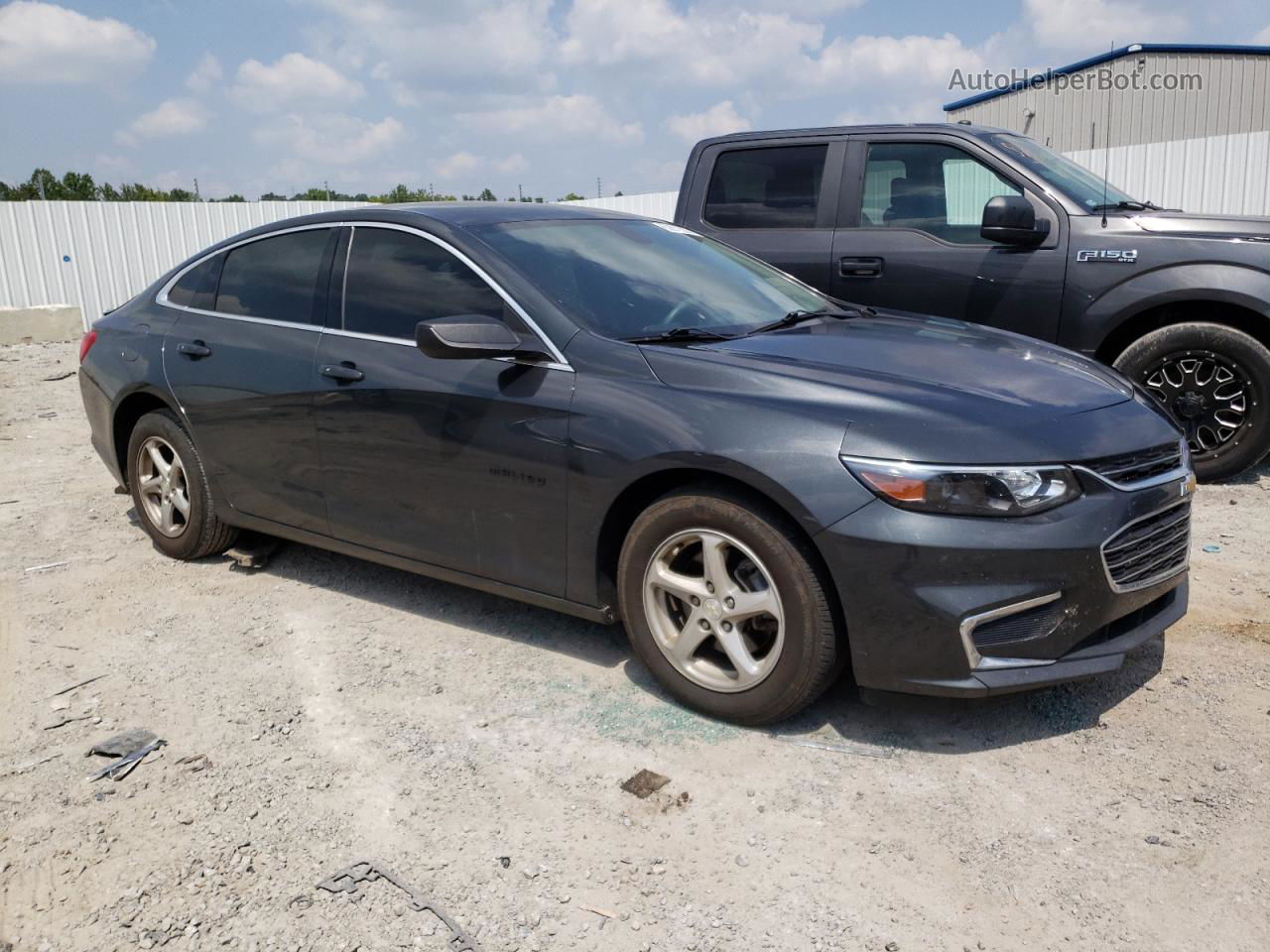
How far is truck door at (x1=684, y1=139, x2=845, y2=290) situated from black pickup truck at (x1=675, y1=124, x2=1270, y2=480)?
13 mm

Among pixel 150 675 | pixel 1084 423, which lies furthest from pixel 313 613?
pixel 1084 423

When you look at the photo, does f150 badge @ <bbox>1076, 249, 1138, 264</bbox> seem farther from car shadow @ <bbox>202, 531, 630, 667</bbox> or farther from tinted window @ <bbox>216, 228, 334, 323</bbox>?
tinted window @ <bbox>216, 228, 334, 323</bbox>

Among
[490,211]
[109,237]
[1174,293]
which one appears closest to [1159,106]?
[1174,293]

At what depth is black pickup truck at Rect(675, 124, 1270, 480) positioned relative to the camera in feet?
20.0

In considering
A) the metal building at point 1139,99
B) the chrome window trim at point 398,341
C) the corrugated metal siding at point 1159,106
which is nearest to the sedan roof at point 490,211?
the chrome window trim at point 398,341

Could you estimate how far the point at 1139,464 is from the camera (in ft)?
11.0

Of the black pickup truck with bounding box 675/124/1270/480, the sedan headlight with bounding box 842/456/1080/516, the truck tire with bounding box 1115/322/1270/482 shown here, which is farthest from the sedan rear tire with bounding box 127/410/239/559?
the truck tire with bounding box 1115/322/1270/482

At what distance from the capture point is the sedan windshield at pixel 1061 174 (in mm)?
6492

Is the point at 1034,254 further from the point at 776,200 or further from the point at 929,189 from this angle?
the point at 776,200

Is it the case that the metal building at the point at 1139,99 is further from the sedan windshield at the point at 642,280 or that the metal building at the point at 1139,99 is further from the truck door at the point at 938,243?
the sedan windshield at the point at 642,280

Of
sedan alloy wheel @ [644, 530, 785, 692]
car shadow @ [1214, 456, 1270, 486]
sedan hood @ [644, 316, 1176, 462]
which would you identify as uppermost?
sedan hood @ [644, 316, 1176, 462]

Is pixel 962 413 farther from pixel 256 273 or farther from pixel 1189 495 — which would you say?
pixel 256 273

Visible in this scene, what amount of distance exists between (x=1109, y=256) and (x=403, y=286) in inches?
162

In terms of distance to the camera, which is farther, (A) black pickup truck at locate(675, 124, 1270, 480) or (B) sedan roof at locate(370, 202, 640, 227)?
(A) black pickup truck at locate(675, 124, 1270, 480)
